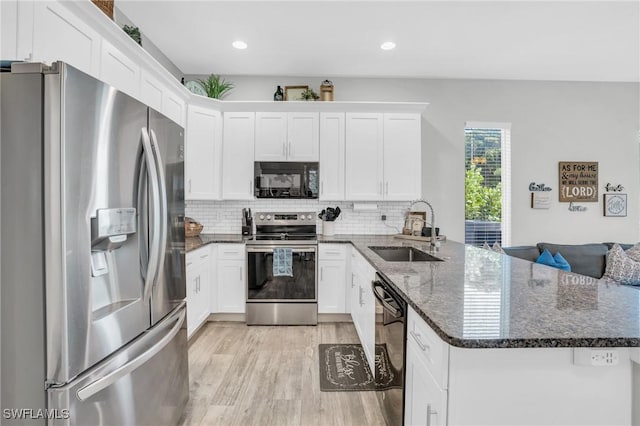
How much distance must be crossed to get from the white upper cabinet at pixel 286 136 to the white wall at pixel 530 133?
19.3 inches

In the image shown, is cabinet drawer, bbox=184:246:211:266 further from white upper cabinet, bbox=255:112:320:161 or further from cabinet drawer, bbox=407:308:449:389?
cabinet drawer, bbox=407:308:449:389

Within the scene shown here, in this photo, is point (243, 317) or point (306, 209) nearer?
point (243, 317)

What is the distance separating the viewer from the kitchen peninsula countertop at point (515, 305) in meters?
0.95

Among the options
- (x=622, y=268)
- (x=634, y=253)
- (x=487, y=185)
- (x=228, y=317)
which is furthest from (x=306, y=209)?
(x=634, y=253)

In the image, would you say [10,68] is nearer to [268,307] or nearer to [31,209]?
[31,209]

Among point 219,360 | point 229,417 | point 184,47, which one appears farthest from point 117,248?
point 184,47

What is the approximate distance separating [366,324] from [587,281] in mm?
1379

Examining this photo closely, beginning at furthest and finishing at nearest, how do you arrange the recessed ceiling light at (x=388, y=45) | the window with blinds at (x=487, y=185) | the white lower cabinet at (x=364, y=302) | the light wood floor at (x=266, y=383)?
1. the window with blinds at (x=487, y=185)
2. the recessed ceiling light at (x=388, y=45)
3. the white lower cabinet at (x=364, y=302)
4. the light wood floor at (x=266, y=383)

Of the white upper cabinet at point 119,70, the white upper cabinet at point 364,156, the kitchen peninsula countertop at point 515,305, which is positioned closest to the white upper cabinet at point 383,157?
the white upper cabinet at point 364,156

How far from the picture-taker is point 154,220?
153 centimetres

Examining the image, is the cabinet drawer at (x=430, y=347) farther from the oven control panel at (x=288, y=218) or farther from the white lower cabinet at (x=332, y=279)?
the oven control panel at (x=288, y=218)

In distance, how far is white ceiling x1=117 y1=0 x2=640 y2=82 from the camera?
2672 mm

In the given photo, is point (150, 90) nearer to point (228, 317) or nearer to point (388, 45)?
point (388, 45)

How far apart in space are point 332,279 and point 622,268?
3.03 m
